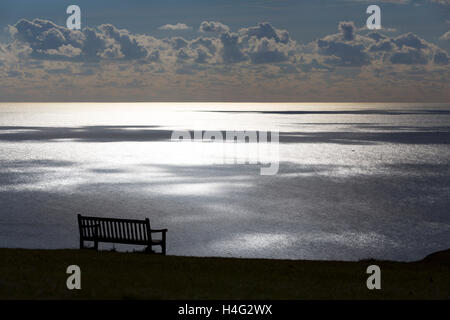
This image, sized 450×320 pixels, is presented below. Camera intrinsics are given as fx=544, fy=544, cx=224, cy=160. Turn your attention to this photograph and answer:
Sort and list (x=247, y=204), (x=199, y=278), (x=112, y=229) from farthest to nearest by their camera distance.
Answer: (x=247, y=204) < (x=112, y=229) < (x=199, y=278)

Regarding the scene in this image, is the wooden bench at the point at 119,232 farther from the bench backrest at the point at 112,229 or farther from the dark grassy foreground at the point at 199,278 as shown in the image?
the dark grassy foreground at the point at 199,278

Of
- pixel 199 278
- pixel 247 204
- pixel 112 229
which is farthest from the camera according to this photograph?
pixel 247 204

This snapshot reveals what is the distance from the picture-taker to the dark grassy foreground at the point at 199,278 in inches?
406

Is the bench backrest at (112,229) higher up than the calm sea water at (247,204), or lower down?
higher up

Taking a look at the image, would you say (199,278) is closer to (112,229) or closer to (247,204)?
(112,229)

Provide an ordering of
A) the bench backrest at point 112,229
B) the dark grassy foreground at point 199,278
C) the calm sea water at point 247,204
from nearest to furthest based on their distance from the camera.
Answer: the dark grassy foreground at point 199,278 → the bench backrest at point 112,229 → the calm sea water at point 247,204

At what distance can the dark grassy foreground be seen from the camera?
10.3 m

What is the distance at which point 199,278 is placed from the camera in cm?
1215

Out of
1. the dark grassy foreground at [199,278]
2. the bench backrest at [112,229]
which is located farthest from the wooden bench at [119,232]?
the dark grassy foreground at [199,278]

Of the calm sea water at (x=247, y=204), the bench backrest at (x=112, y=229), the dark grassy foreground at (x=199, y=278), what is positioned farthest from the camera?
the calm sea water at (x=247, y=204)

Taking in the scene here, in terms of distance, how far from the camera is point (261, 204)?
131ft

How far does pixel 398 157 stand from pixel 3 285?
262 feet

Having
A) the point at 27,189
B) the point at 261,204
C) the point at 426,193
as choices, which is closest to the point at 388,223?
the point at 261,204

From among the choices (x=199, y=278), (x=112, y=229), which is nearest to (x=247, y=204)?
(x=112, y=229)
